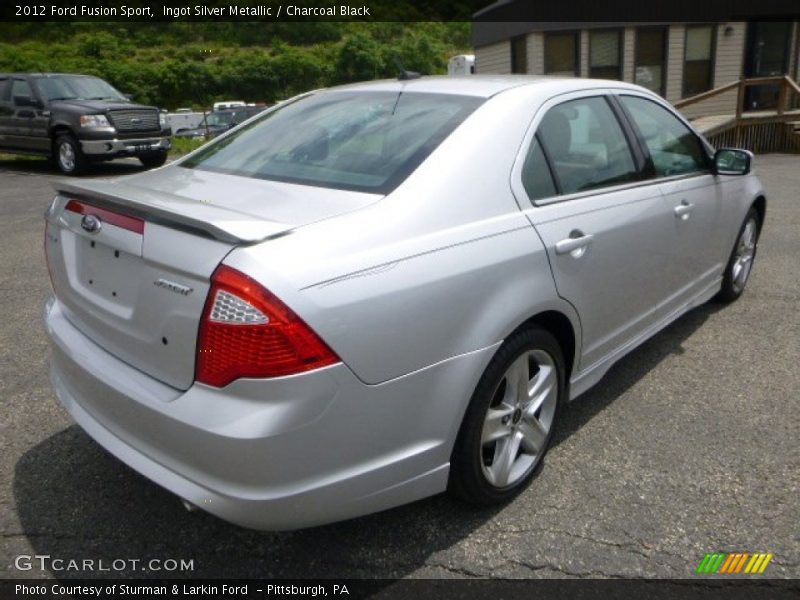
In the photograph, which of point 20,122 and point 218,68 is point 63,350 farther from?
point 218,68

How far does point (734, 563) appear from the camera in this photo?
236 cm

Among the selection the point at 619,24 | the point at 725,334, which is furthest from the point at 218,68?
the point at 725,334

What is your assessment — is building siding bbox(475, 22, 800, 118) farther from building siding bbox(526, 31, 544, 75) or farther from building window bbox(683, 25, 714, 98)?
building window bbox(683, 25, 714, 98)

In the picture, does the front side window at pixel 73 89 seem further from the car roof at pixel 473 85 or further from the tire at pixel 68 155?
the car roof at pixel 473 85

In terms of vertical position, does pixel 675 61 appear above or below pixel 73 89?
above

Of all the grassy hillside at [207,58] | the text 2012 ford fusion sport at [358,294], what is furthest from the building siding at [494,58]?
the grassy hillside at [207,58]

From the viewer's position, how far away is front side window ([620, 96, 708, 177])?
3541 millimetres

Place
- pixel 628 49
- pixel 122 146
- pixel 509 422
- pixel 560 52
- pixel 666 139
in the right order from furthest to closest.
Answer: pixel 560 52 → pixel 628 49 → pixel 122 146 → pixel 666 139 → pixel 509 422

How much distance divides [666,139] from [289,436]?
2.90 m

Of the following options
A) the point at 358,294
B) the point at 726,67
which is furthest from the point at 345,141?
the point at 726,67

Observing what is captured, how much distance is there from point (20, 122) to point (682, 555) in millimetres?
14392

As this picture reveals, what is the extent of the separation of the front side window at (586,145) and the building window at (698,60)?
1681 cm

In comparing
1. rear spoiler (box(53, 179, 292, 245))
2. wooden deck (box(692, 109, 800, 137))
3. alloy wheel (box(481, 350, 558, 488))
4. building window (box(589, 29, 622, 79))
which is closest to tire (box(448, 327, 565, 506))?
alloy wheel (box(481, 350, 558, 488))

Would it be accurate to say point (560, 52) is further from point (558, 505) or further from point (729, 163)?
point (558, 505)
